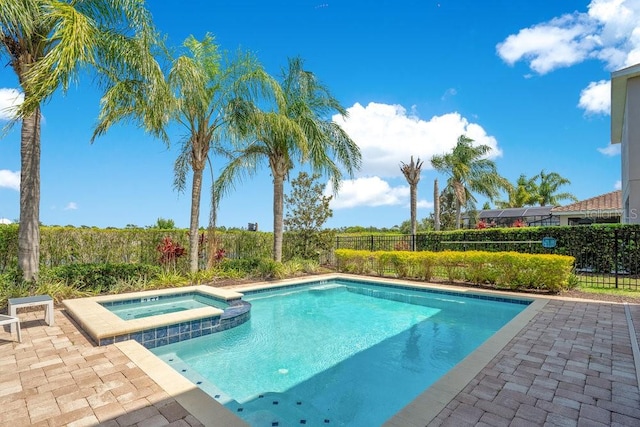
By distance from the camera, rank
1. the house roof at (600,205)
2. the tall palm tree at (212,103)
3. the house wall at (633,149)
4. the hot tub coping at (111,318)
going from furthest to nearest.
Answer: the house roof at (600,205)
the house wall at (633,149)
the tall palm tree at (212,103)
the hot tub coping at (111,318)

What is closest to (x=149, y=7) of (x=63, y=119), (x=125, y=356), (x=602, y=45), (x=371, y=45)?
(x=63, y=119)

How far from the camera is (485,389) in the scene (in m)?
3.60

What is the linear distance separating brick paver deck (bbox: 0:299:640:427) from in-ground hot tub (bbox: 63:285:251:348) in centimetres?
43

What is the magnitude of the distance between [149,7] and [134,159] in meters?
5.79

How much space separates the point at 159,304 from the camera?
8781 millimetres

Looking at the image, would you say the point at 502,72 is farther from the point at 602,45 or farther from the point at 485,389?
the point at 485,389

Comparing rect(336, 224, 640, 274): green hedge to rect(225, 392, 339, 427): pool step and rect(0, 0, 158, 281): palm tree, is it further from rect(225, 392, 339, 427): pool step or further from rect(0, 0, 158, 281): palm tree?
rect(0, 0, 158, 281): palm tree

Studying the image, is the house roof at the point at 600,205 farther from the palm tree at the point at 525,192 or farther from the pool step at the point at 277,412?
the pool step at the point at 277,412

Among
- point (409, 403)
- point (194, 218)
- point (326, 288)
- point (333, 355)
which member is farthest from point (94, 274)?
point (409, 403)

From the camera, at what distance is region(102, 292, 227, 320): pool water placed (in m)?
8.05

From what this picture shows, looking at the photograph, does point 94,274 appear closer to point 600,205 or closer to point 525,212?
point 600,205

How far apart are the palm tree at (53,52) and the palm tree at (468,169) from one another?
65.9 ft

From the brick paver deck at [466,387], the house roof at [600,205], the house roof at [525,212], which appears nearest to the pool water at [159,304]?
the brick paver deck at [466,387]

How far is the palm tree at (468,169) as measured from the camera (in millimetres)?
23250
